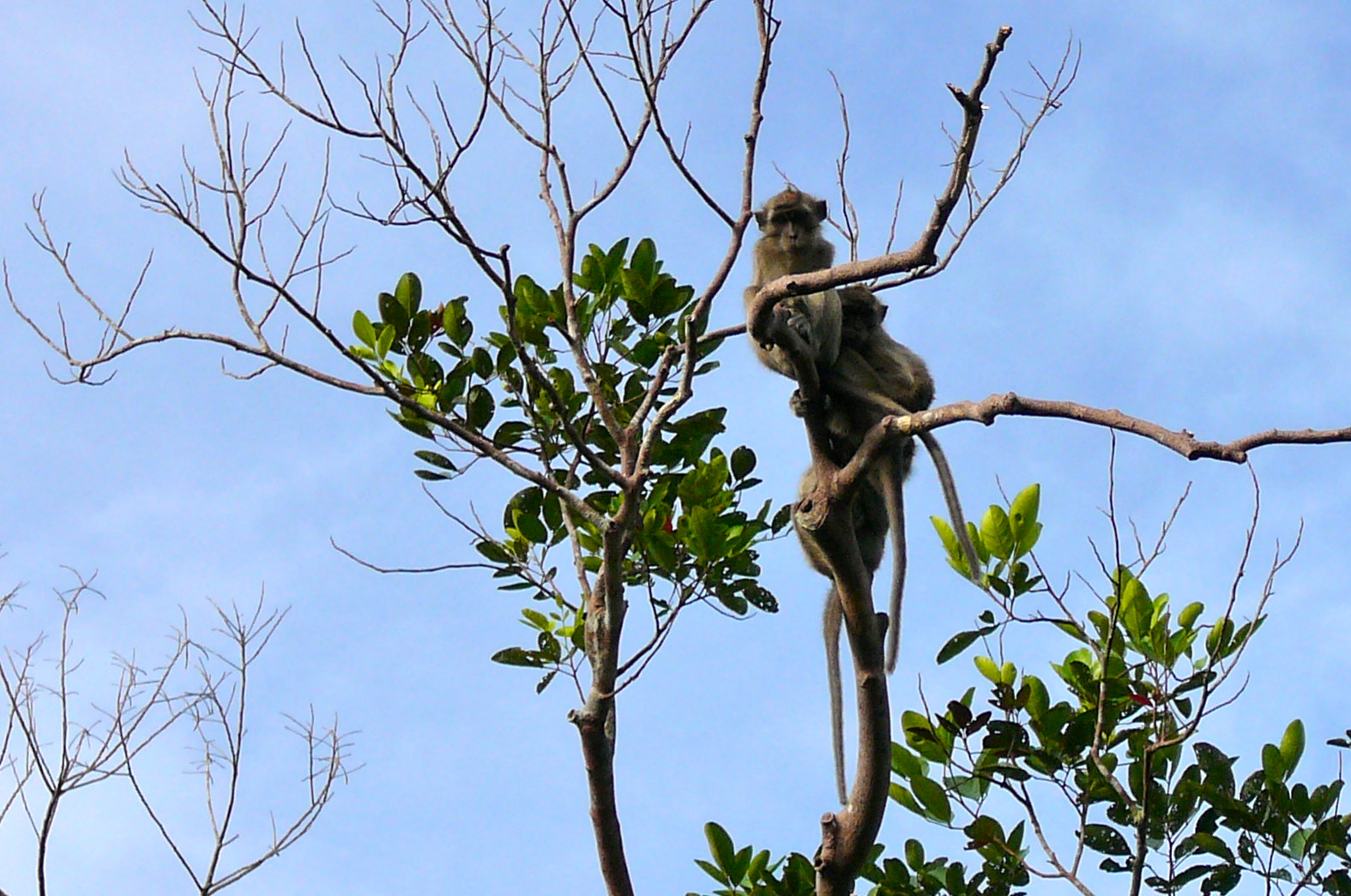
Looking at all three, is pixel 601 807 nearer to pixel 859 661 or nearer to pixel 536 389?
pixel 859 661

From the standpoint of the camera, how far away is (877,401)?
20.9ft

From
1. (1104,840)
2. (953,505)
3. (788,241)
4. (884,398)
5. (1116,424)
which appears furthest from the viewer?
(788,241)

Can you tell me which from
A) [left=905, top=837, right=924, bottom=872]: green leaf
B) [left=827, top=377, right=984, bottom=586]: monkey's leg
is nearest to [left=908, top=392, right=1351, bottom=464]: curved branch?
[left=827, top=377, right=984, bottom=586]: monkey's leg

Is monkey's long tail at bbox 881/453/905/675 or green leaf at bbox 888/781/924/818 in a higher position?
monkey's long tail at bbox 881/453/905/675

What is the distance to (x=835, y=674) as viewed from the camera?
6.27 meters

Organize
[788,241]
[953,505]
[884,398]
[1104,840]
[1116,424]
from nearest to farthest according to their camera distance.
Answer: [1116,424] → [1104,840] → [953,505] → [884,398] → [788,241]

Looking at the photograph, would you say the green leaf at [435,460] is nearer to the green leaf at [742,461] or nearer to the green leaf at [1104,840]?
the green leaf at [742,461]

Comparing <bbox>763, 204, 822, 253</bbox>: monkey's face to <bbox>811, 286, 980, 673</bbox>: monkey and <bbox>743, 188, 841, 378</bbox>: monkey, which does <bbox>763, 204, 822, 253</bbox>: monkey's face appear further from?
<bbox>811, 286, 980, 673</bbox>: monkey

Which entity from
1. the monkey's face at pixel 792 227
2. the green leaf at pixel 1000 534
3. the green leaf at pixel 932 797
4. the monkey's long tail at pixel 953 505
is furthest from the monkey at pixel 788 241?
the green leaf at pixel 932 797

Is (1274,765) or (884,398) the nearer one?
(1274,765)

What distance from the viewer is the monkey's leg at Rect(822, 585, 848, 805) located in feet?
19.2

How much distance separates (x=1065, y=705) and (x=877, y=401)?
5.39ft

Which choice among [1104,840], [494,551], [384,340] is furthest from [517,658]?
[1104,840]

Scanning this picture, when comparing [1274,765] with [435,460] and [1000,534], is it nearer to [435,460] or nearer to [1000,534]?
[1000,534]
